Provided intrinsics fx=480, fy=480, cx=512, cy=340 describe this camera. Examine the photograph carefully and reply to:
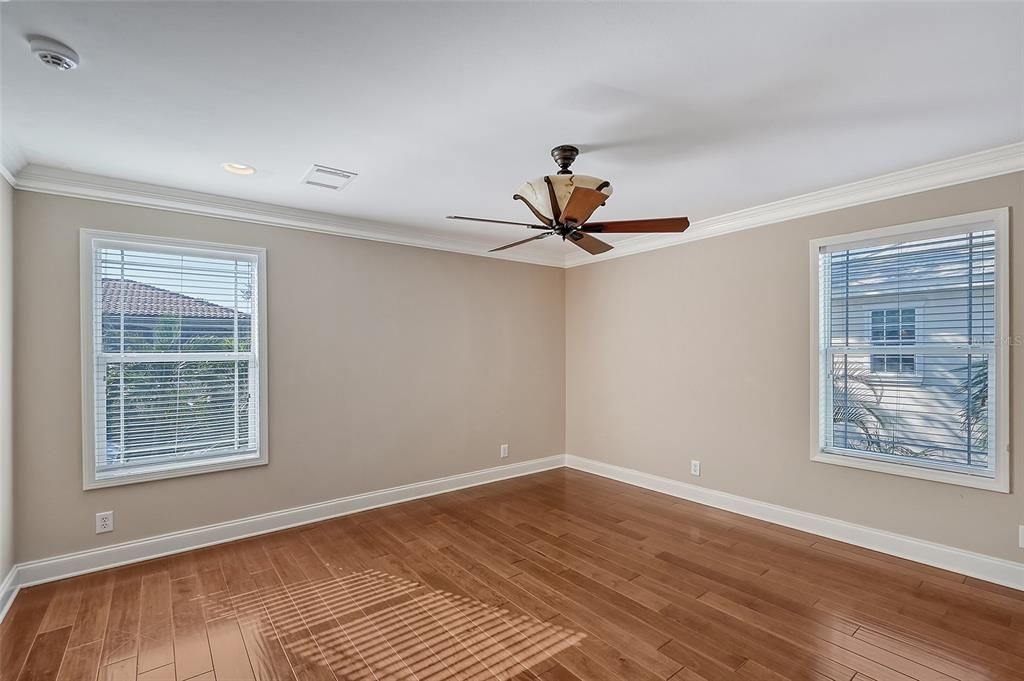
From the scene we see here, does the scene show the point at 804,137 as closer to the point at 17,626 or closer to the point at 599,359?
the point at 599,359

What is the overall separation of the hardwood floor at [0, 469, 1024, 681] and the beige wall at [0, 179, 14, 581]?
37 cm

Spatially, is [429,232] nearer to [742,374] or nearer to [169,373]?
[169,373]

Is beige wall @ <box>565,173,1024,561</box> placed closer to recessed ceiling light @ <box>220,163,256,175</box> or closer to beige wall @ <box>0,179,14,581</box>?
recessed ceiling light @ <box>220,163,256,175</box>

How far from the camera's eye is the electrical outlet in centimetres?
305

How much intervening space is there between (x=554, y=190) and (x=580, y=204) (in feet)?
0.52

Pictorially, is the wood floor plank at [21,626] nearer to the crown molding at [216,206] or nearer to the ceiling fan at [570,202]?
the crown molding at [216,206]

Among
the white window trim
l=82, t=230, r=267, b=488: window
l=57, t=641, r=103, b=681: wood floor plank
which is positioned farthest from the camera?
l=82, t=230, r=267, b=488: window

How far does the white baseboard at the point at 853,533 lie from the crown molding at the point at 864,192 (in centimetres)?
224

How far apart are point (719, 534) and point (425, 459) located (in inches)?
101

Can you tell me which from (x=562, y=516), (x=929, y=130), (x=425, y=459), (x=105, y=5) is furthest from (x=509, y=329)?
(x=105, y=5)

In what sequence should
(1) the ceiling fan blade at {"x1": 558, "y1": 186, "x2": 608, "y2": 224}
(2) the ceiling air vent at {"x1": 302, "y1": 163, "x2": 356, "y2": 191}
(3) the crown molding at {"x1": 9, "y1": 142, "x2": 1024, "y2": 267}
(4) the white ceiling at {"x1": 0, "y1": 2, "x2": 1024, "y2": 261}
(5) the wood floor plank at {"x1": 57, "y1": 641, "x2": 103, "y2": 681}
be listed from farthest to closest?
(2) the ceiling air vent at {"x1": 302, "y1": 163, "x2": 356, "y2": 191} < (3) the crown molding at {"x1": 9, "y1": 142, "x2": 1024, "y2": 267} < (1) the ceiling fan blade at {"x1": 558, "y1": 186, "x2": 608, "y2": 224} < (5) the wood floor plank at {"x1": 57, "y1": 641, "x2": 103, "y2": 681} < (4) the white ceiling at {"x1": 0, "y1": 2, "x2": 1024, "y2": 261}

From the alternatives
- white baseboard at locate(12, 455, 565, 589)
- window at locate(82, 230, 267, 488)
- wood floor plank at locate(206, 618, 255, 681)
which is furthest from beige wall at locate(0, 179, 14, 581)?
wood floor plank at locate(206, 618, 255, 681)

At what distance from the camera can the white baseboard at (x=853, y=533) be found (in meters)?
2.79

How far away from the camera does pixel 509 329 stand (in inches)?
204
